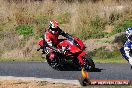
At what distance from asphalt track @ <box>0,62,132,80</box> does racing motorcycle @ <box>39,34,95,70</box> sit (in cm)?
31

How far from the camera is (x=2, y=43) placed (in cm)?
2441

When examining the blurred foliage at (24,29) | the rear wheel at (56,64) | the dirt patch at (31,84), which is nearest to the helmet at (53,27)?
the rear wheel at (56,64)

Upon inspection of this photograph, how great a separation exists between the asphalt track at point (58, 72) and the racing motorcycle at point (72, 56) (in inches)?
12.3

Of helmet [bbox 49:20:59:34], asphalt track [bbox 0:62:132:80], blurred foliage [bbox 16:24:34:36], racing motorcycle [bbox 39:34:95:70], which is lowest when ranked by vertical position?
blurred foliage [bbox 16:24:34:36]

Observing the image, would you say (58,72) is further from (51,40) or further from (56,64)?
(51,40)

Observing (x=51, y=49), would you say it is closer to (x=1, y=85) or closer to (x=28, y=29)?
(x=1, y=85)

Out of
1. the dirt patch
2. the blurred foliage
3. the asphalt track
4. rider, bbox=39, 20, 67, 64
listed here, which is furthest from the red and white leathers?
the blurred foliage

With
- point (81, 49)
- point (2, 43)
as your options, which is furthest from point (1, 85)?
point (2, 43)

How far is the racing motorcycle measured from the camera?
51.4 feet

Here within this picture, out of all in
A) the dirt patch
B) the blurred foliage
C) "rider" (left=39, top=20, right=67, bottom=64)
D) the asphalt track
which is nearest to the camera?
the dirt patch

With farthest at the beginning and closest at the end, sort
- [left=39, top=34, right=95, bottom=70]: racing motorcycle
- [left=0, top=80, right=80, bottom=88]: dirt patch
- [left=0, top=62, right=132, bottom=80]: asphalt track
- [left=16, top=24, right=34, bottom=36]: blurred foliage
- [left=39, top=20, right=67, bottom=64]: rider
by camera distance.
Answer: [left=16, top=24, right=34, bottom=36]: blurred foliage → [left=39, top=20, right=67, bottom=64]: rider → [left=39, top=34, right=95, bottom=70]: racing motorcycle → [left=0, top=62, right=132, bottom=80]: asphalt track → [left=0, top=80, right=80, bottom=88]: dirt patch

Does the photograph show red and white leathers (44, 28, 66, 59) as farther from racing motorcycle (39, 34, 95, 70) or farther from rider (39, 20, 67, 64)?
racing motorcycle (39, 34, 95, 70)

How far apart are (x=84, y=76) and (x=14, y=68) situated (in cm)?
551

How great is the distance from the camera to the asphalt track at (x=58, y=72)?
46.9 feet
